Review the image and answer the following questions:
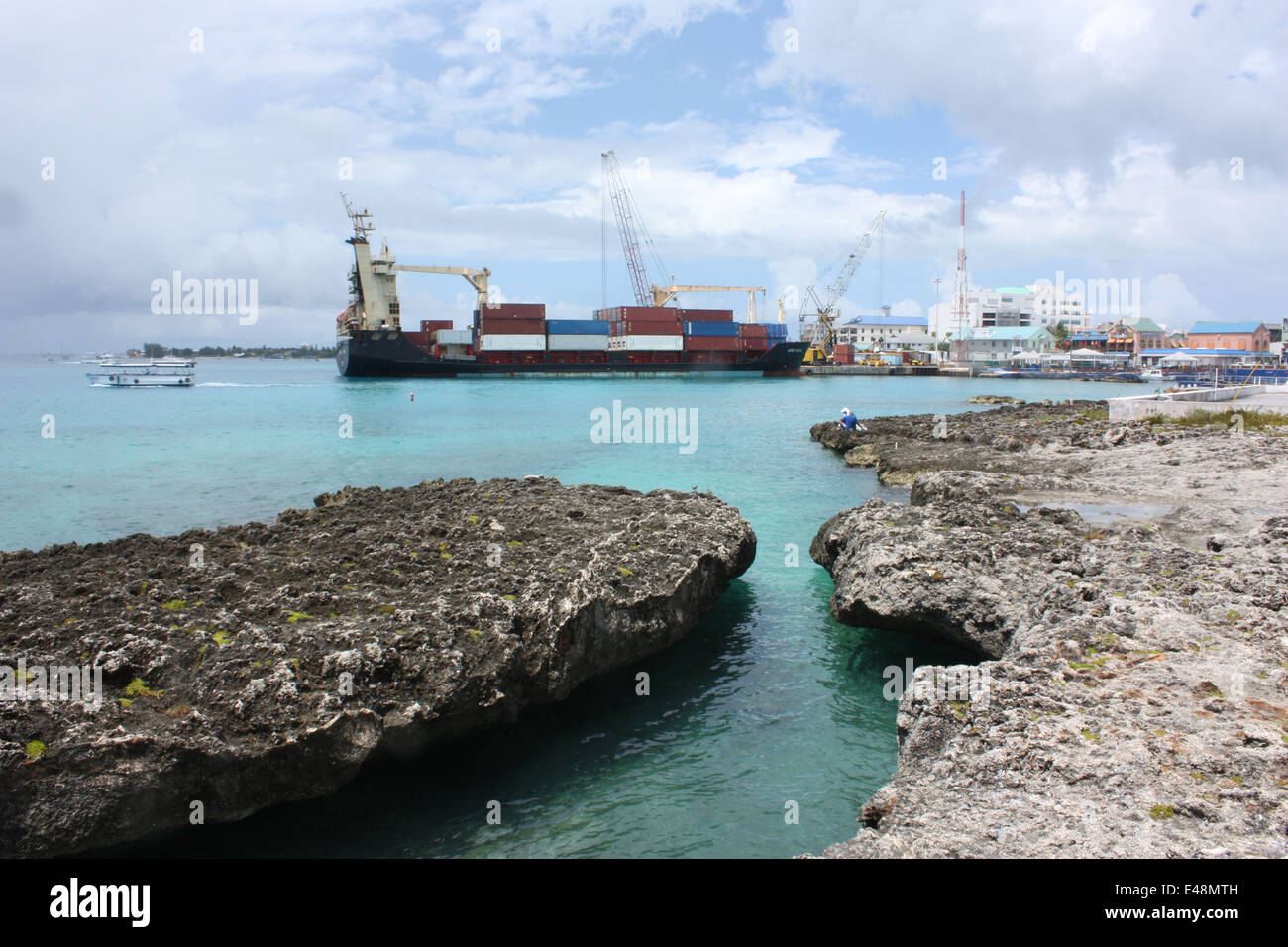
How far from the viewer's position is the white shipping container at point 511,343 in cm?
10269

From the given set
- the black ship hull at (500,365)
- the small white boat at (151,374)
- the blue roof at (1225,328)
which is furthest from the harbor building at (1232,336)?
the small white boat at (151,374)

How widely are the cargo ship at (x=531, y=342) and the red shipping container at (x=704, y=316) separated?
170 millimetres

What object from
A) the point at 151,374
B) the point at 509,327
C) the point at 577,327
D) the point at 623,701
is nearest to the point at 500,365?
the point at 509,327

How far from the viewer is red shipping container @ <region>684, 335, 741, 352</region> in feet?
364

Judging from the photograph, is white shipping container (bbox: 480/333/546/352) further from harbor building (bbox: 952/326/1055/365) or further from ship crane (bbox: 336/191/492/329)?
harbor building (bbox: 952/326/1055/365)

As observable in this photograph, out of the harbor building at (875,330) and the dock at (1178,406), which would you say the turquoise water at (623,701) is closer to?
the dock at (1178,406)

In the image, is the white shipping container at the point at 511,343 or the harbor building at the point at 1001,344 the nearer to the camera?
the white shipping container at the point at 511,343

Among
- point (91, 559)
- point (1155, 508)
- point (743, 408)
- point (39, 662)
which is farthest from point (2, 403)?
point (1155, 508)

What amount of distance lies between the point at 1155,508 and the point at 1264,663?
10716mm

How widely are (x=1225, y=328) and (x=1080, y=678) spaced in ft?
529

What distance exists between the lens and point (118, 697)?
6879 millimetres

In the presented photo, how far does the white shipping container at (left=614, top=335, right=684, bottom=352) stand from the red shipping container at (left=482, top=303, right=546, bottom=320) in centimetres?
1172
